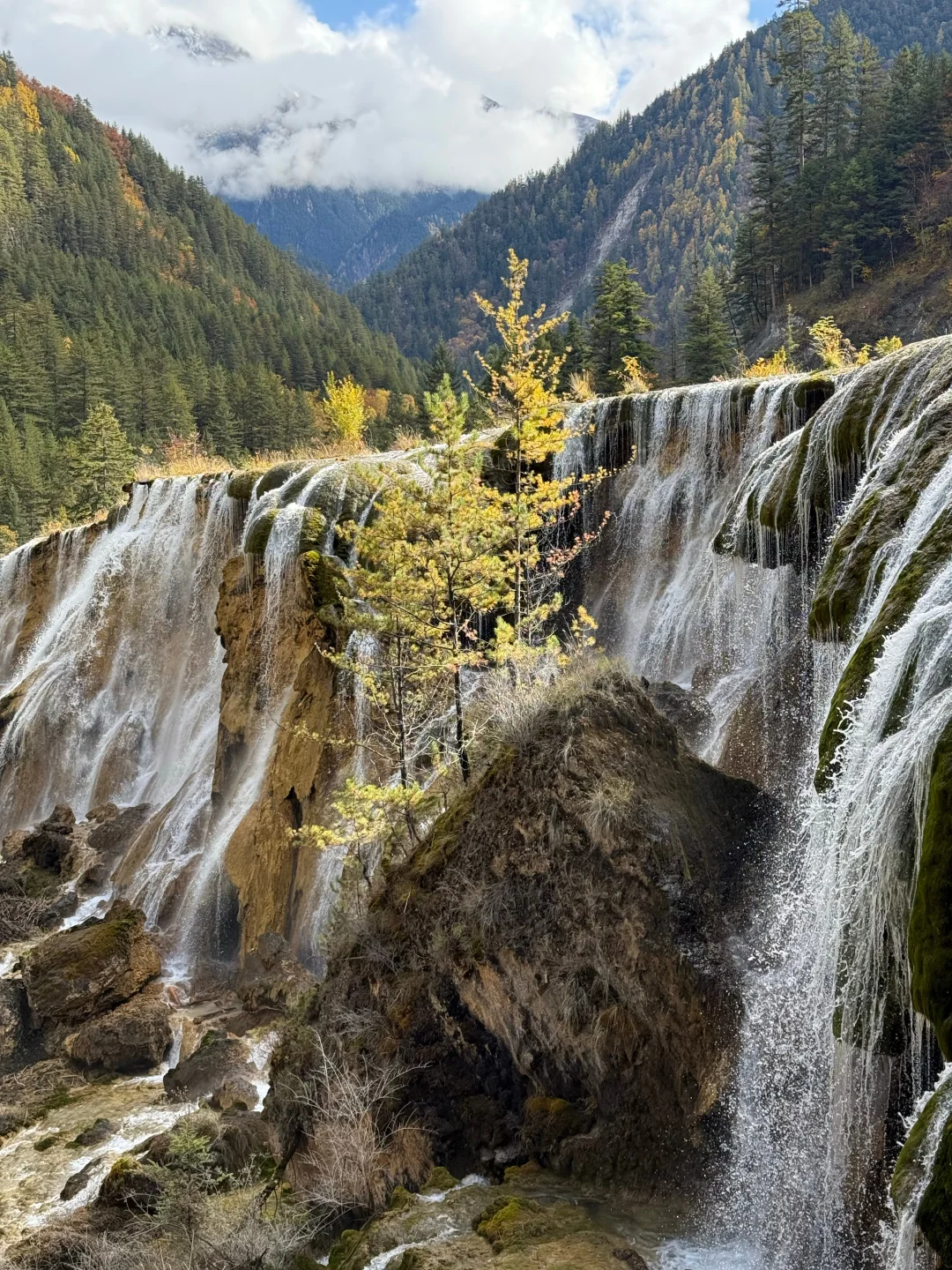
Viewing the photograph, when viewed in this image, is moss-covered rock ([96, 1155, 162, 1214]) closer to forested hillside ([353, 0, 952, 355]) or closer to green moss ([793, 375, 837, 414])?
green moss ([793, 375, 837, 414])

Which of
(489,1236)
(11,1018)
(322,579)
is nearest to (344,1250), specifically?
(489,1236)

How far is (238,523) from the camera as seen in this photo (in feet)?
84.9

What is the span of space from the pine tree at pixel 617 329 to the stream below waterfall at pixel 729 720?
20.0m

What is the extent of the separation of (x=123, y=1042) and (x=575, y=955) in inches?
398

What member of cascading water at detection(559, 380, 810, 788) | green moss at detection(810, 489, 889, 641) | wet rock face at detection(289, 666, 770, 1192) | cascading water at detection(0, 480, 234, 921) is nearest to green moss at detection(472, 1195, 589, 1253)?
wet rock face at detection(289, 666, 770, 1192)

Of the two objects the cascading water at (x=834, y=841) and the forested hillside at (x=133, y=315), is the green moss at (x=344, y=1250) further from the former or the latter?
the forested hillside at (x=133, y=315)

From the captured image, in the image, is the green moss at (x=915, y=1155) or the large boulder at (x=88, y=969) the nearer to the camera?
the green moss at (x=915, y=1155)

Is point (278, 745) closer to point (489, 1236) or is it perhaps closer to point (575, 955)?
point (575, 955)

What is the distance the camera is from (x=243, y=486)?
25078 mm

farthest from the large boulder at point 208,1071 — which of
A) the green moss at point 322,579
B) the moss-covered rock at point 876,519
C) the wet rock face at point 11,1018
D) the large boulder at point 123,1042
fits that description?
the moss-covered rock at point 876,519

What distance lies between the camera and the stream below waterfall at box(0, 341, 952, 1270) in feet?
18.1

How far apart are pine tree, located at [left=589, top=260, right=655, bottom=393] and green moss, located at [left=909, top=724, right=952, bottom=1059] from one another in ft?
116

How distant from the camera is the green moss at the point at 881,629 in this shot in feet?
20.0

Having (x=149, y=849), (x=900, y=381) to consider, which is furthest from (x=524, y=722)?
(x=149, y=849)
